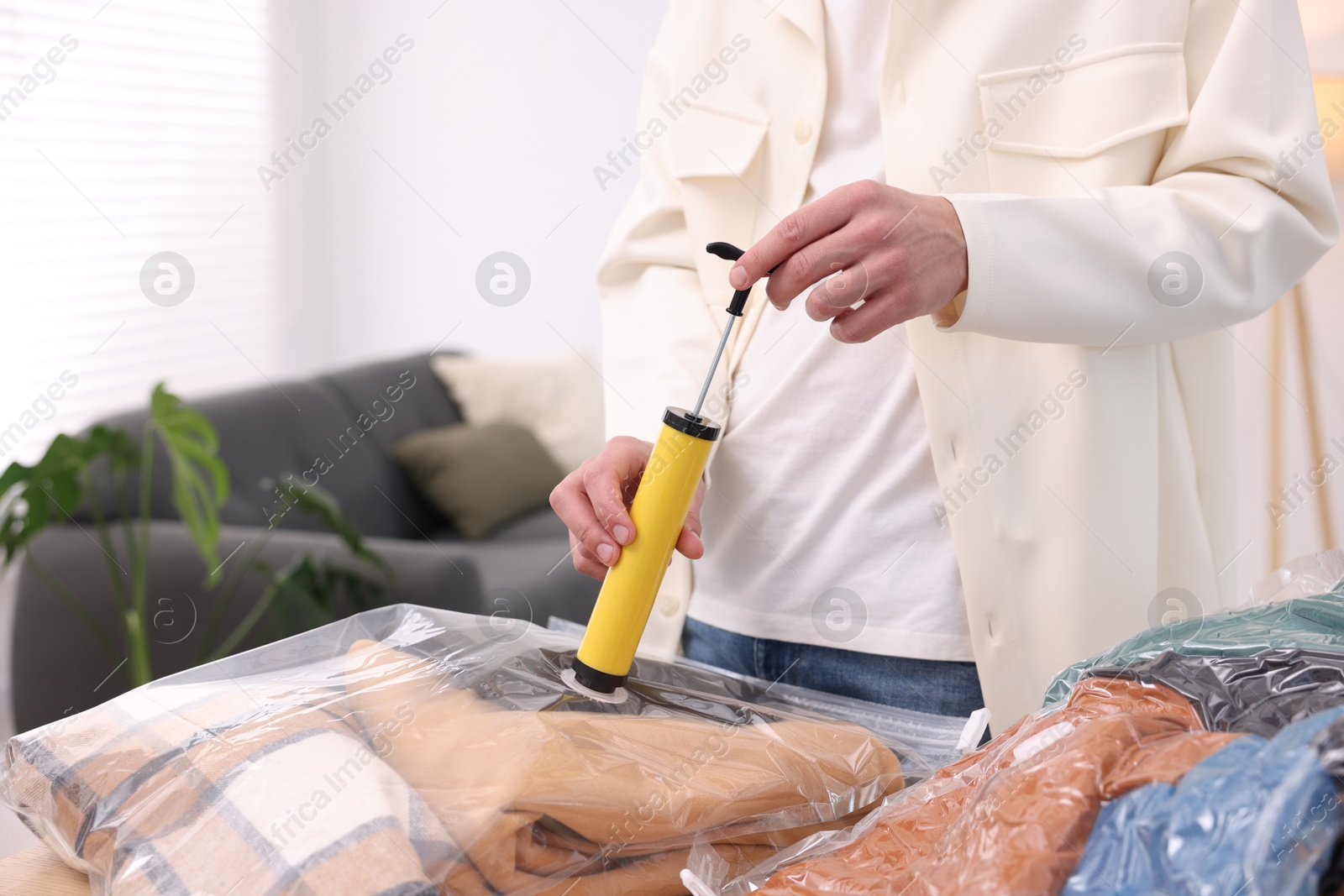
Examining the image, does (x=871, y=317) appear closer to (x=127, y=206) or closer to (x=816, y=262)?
(x=816, y=262)

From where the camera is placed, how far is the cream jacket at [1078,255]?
0.70m

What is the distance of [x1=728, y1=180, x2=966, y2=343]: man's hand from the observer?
2.01 ft

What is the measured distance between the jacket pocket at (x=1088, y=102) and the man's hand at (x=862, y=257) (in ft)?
0.54

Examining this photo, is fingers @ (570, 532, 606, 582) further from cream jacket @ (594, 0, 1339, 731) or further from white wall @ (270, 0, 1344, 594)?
white wall @ (270, 0, 1344, 594)

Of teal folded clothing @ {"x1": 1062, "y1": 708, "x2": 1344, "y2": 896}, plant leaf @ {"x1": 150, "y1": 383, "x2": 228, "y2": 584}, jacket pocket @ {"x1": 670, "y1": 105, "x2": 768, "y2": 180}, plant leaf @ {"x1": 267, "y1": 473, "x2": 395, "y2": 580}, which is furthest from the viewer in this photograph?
plant leaf @ {"x1": 267, "y1": 473, "x2": 395, "y2": 580}

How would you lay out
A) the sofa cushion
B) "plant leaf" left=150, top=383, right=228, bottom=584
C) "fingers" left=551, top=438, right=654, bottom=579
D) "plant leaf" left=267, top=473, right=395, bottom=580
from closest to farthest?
"fingers" left=551, top=438, right=654, bottom=579 < "plant leaf" left=150, top=383, right=228, bottom=584 < "plant leaf" left=267, top=473, right=395, bottom=580 < the sofa cushion

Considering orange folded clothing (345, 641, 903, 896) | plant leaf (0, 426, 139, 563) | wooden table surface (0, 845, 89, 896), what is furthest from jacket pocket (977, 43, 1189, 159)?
plant leaf (0, 426, 139, 563)

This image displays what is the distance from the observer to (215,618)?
211 centimetres

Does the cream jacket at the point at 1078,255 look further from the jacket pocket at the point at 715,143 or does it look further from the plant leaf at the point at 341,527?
the plant leaf at the point at 341,527

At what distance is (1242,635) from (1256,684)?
0.06 meters

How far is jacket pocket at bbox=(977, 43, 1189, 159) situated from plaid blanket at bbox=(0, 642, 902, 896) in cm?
49

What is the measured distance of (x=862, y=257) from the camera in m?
0.62

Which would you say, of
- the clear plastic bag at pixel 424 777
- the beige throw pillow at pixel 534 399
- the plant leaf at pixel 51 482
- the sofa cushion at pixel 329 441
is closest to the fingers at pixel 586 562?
the clear plastic bag at pixel 424 777

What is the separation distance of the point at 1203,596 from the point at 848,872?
1.77 feet
